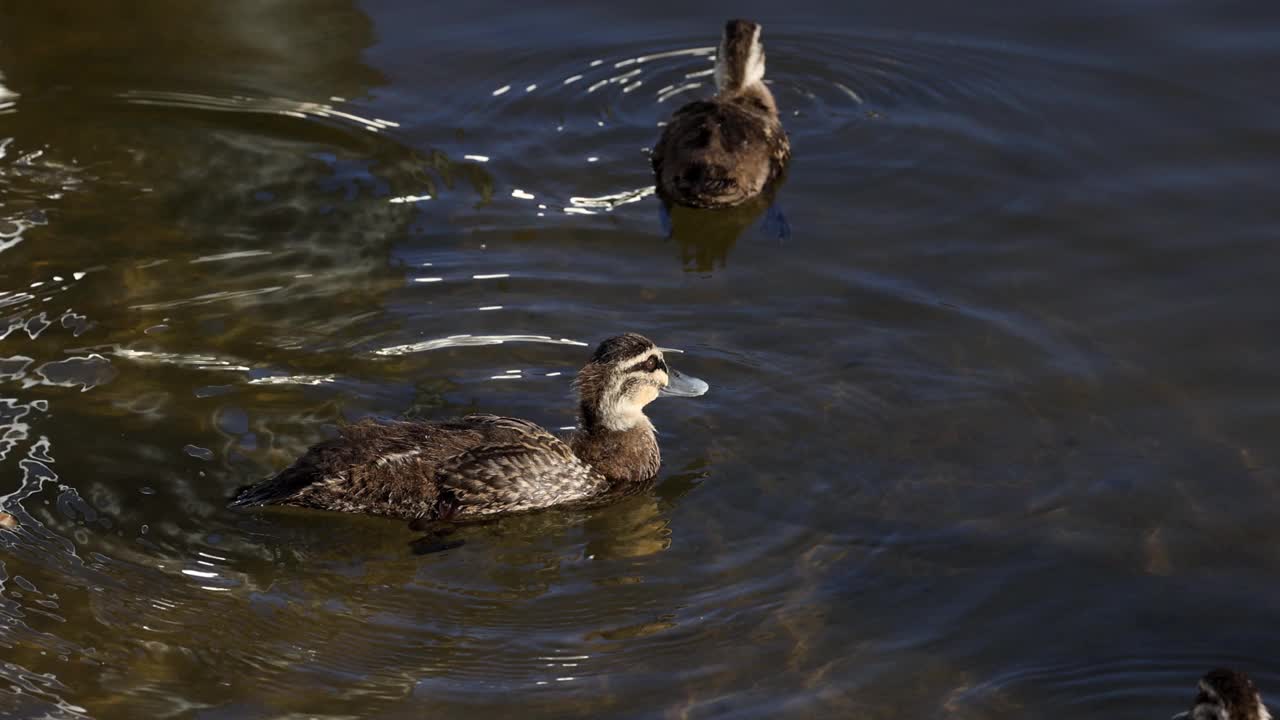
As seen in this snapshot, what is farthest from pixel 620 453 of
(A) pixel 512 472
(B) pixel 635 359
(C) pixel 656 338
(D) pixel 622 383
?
(C) pixel 656 338

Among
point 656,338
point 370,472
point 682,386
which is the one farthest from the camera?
point 656,338

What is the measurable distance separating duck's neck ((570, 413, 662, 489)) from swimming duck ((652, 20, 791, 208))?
2821mm

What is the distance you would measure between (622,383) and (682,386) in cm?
35

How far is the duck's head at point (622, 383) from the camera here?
7.76 metres

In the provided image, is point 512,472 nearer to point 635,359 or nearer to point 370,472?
point 370,472

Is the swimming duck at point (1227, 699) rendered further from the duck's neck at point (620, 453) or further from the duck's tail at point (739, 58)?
the duck's tail at point (739, 58)

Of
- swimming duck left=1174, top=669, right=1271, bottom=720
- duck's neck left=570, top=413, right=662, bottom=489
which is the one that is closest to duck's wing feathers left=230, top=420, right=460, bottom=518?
duck's neck left=570, top=413, right=662, bottom=489

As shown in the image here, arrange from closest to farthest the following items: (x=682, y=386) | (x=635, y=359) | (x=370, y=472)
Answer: (x=370, y=472) < (x=635, y=359) < (x=682, y=386)

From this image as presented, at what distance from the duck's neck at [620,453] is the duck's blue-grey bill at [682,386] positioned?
214 mm

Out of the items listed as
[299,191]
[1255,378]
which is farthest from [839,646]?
[299,191]

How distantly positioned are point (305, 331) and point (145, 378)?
2.81ft

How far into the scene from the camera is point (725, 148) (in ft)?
34.0

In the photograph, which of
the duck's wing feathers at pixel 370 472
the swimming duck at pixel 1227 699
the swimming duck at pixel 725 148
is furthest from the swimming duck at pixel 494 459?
the swimming duck at pixel 1227 699

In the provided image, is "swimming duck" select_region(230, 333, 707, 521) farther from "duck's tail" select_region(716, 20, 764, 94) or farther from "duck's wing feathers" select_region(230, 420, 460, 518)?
"duck's tail" select_region(716, 20, 764, 94)
